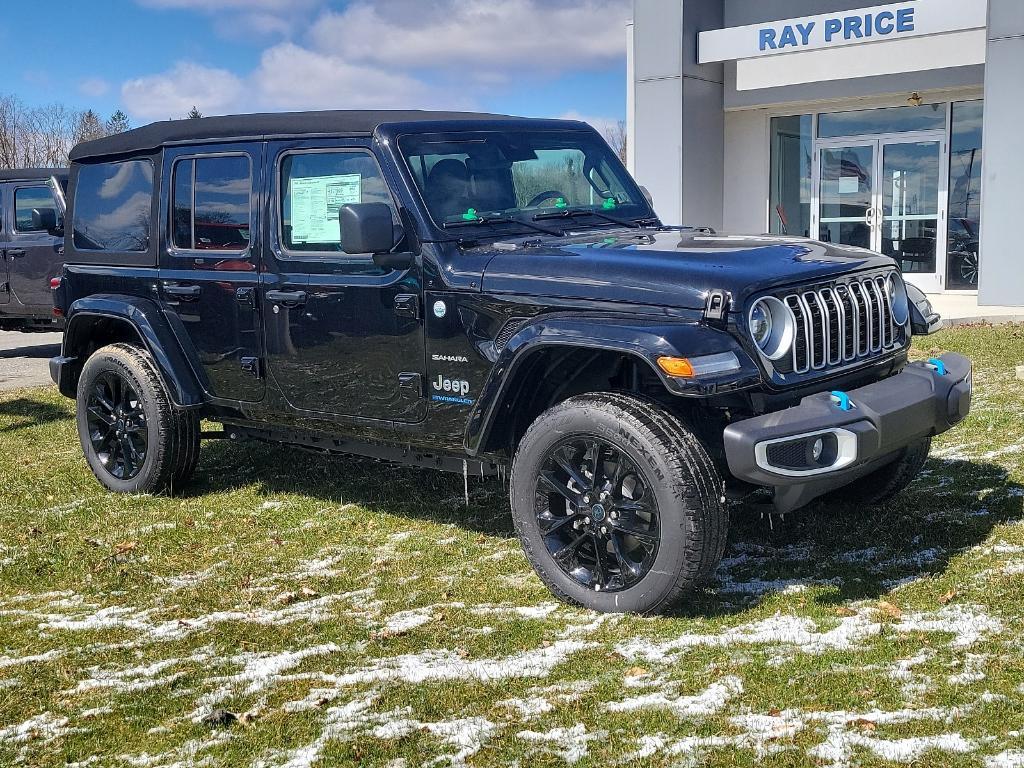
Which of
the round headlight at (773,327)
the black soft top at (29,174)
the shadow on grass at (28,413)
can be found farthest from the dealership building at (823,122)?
the round headlight at (773,327)

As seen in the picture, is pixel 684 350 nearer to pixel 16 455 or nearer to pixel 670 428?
pixel 670 428

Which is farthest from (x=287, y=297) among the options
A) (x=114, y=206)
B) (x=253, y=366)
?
(x=114, y=206)

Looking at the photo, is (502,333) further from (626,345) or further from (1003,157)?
(1003,157)

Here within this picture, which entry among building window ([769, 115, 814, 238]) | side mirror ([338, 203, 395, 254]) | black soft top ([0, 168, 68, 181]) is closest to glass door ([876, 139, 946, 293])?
building window ([769, 115, 814, 238])

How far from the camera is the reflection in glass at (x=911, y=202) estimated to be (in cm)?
1691

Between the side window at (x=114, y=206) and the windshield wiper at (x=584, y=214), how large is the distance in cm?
233

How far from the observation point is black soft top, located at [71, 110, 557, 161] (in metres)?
5.25

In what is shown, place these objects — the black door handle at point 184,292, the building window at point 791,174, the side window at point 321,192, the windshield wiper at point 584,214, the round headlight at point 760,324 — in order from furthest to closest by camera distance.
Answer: the building window at point 791,174 → the black door handle at point 184,292 → the windshield wiper at point 584,214 → the side window at point 321,192 → the round headlight at point 760,324

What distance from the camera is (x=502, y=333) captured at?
182 inches

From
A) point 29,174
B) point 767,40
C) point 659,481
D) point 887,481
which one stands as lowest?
point 887,481

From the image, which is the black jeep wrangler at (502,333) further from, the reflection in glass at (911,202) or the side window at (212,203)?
the reflection in glass at (911,202)

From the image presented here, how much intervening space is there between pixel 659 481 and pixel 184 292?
304 centimetres

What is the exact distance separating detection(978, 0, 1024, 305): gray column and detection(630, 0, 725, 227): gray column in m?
4.59

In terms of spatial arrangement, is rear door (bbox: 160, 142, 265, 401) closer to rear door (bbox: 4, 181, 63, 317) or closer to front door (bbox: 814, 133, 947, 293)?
rear door (bbox: 4, 181, 63, 317)
